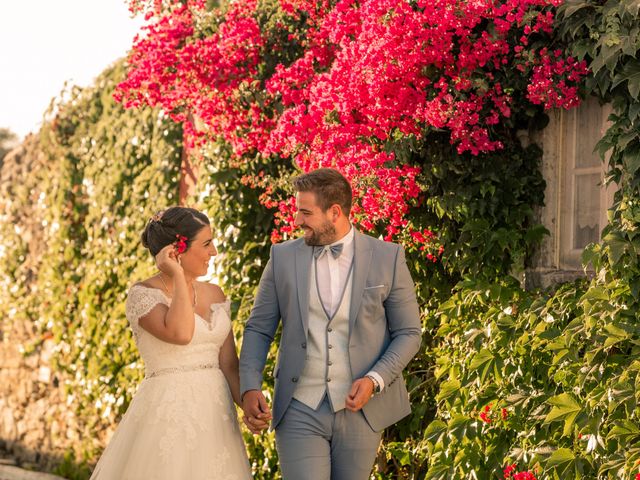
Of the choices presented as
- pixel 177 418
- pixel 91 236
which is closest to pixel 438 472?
pixel 177 418

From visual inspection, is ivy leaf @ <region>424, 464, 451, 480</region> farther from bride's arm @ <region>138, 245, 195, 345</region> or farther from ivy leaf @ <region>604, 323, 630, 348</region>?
bride's arm @ <region>138, 245, 195, 345</region>

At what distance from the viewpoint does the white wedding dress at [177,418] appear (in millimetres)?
4906

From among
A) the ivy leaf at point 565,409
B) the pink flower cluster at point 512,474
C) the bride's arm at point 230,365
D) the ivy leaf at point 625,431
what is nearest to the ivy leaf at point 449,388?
the pink flower cluster at point 512,474

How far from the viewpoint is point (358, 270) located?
15.8 ft

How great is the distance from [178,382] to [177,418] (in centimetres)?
17

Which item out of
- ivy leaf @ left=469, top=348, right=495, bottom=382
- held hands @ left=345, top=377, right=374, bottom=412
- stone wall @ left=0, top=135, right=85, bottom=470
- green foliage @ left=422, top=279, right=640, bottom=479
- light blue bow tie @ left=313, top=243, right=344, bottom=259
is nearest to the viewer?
held hands @ left=345, top=377, right=374, bottom=412

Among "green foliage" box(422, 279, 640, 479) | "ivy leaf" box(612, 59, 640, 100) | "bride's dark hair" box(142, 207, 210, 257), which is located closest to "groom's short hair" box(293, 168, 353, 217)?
"bride's dark hair" box(142, 207, 210, 257)

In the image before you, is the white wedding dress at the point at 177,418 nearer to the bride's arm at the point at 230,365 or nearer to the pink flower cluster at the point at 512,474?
the bride's arm at the point at 230,365

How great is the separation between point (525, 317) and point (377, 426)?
130 cm

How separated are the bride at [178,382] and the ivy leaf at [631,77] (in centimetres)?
205

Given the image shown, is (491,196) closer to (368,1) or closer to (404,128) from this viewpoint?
(404,128)

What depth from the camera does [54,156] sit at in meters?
11.5

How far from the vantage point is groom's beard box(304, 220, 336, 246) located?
4.82 metres

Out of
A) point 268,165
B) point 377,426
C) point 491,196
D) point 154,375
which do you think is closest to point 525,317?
point 491,196
